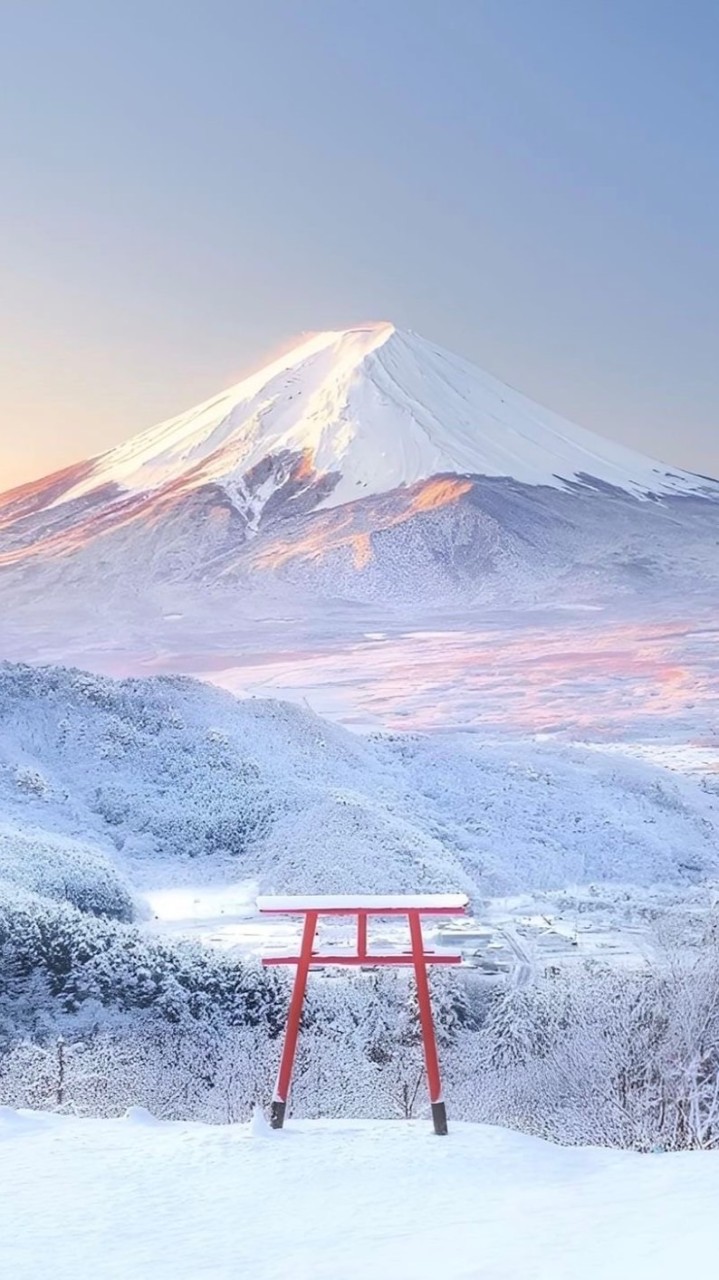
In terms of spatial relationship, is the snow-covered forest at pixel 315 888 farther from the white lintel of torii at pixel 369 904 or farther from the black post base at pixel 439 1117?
the white lintel of torii at pixel 369 904

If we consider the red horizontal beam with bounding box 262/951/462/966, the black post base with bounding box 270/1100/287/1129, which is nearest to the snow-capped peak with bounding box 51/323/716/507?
the red horizontal beam with bounding box 262/951/462/966

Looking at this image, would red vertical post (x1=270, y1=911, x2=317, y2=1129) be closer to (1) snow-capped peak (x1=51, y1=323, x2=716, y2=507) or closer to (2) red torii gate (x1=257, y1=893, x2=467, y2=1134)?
(2) red torii gate (x1=257, y1=893, x2=467, y2=1134)

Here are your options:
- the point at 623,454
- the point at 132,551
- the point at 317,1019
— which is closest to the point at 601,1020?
the point at 317,1019

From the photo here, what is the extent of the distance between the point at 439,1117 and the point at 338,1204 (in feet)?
3.37

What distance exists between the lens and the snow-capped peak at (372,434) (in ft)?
184

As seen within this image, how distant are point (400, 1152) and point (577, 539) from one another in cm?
4803

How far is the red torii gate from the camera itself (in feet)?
A: 16.3

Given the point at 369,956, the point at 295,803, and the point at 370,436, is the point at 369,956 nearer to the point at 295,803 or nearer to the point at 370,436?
the point at 295,803

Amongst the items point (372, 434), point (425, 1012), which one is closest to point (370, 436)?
point (372, 434)

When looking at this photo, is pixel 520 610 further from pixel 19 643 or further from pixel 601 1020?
pixel 601 1020

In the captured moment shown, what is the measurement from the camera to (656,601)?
140ft

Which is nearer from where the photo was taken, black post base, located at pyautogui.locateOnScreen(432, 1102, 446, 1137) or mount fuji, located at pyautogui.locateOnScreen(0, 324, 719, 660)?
black post base, located at pyautogui.locateOnScreen(432, 1102, 446, 1137)

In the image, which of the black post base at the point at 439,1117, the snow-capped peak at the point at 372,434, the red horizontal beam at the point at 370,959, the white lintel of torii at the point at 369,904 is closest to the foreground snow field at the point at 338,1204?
the black post base at the point at 439,1117

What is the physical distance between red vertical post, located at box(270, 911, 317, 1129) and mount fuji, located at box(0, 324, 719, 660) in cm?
3768
